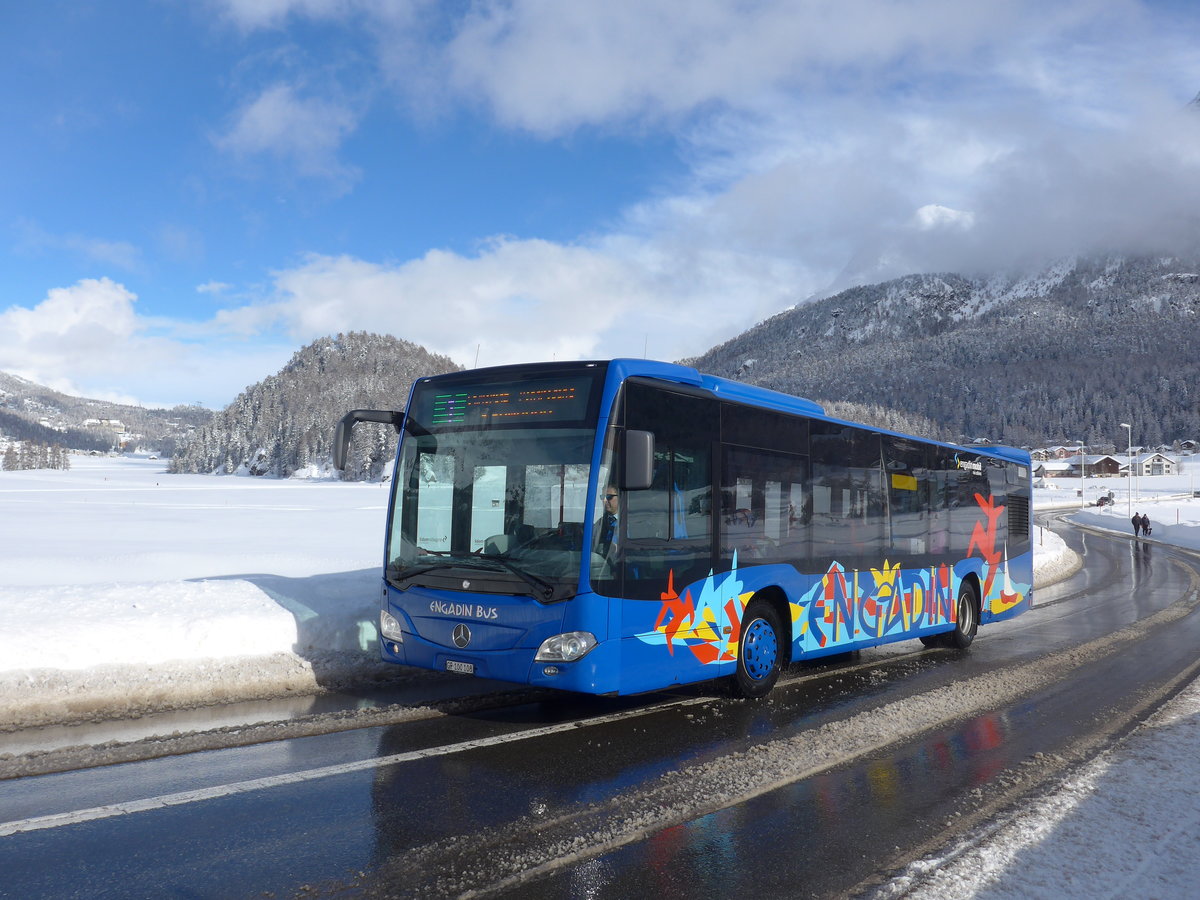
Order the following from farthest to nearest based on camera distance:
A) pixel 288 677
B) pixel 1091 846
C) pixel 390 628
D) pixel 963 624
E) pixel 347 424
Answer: pixel 963 624 < pixel 288 677 < pixel 347 424 < pixel 390 628 < pixel 1091 846

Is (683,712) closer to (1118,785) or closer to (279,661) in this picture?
(1118,785)

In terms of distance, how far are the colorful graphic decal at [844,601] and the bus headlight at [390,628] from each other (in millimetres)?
2147

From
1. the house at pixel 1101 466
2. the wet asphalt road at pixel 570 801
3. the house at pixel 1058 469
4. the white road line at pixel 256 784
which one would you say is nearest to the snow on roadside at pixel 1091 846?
the wet asphalt road at pixel 570 801

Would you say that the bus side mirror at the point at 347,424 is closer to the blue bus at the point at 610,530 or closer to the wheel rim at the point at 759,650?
the blue bus at the point at 610,530

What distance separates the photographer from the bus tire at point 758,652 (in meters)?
7.97

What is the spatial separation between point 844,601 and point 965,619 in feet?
13.4

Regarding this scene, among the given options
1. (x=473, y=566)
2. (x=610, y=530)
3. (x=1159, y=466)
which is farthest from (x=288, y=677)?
(x=1159, y=466)

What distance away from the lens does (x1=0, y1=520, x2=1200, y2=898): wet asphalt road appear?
4.04 m

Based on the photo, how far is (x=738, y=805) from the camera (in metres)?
5.18

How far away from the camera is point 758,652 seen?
8172 mm

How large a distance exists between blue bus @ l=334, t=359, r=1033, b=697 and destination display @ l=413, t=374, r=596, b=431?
1cm

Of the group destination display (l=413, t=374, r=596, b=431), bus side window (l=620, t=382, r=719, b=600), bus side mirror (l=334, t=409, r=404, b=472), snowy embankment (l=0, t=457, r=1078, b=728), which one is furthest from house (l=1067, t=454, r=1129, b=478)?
bus side mirror (l=334, t=409, r=404, b=472)

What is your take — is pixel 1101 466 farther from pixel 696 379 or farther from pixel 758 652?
pixel 696 379

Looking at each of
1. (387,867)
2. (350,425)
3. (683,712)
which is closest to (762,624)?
(683,712)
